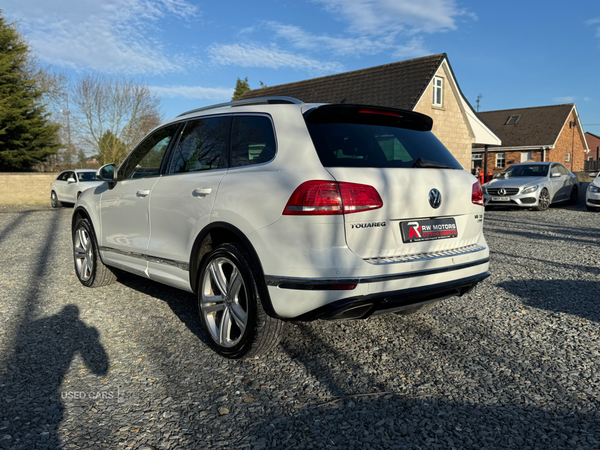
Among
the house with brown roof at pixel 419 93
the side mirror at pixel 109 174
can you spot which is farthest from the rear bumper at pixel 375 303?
the house with brown roof at pixel 419 93

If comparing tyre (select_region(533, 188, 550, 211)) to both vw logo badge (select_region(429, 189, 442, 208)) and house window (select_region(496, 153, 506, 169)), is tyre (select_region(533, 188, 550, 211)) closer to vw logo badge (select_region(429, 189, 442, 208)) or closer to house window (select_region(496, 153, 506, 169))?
vw logo badge (select_region(429, 189, 442, 208))

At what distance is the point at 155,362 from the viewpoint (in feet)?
12.0

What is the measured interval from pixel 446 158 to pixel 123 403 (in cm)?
288

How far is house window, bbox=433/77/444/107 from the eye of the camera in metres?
23.8

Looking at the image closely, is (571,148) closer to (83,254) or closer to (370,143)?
(83,254)

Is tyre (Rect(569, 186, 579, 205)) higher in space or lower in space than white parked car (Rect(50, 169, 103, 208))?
lower

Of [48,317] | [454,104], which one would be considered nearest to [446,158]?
[48,317]

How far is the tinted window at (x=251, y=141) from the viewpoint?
11.6 feet

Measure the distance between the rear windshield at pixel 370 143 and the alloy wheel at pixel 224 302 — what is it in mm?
1046

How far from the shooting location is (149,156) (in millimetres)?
4859

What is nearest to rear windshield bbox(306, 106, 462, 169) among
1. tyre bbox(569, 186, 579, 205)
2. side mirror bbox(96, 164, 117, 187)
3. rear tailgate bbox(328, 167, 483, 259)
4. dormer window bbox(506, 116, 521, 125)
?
rear tailgate bbox(328, 167, 483, 259)

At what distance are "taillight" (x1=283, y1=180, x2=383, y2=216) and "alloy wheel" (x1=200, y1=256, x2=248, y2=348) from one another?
0.73 meters

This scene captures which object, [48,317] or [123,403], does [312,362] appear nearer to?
[123,403]

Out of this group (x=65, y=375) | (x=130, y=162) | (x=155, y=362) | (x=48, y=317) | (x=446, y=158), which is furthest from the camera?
(x=130, y=162)
